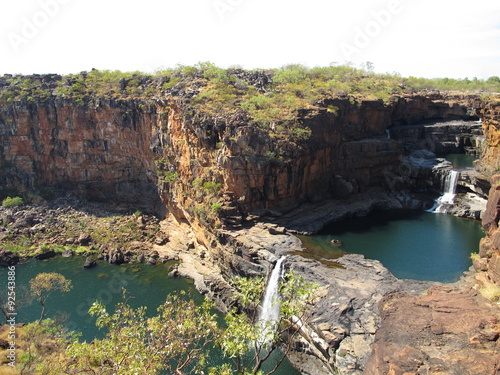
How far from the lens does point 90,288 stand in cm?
3531

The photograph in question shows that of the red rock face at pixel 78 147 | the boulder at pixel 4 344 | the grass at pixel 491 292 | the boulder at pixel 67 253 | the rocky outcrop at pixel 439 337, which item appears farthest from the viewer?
the red rock face at pixel 78 147

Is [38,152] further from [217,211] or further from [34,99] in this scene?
[217,211]

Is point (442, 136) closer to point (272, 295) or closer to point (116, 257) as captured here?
point (272, 295)

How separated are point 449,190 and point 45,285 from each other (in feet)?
132

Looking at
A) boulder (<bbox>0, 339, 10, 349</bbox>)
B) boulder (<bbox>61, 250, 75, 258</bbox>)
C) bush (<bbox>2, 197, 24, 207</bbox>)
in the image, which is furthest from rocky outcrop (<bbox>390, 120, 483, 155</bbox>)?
boulder (<bbox>0, 339, 10, 349</bbox>)

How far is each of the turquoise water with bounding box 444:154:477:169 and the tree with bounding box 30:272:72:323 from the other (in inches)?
1693

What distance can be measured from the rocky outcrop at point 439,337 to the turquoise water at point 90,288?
38.1 ft

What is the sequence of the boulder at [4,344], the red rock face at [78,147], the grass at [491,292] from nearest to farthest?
the grass at [491,292] < the boulder at [4,344] < the red rock face at [78,147]

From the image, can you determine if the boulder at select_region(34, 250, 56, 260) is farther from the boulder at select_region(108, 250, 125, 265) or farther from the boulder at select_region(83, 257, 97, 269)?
the boulder at select_region(108, 250, 125, 265)

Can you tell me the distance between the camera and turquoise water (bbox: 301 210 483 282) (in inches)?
1219

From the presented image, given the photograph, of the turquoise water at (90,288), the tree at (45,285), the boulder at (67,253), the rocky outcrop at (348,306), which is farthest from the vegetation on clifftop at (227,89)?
the tree at (45,285)

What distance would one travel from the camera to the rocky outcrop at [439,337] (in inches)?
600

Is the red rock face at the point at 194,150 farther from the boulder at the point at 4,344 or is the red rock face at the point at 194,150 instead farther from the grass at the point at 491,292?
the grass at the point at 491,292

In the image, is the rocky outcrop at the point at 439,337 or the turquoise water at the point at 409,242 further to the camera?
the turquoise water at the point at 409,242
